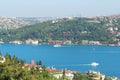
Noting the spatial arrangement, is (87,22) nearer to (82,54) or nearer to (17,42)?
(17,42)

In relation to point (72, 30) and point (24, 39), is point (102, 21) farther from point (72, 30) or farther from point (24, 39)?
point (24, 39)

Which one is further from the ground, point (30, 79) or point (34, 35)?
point (30, 79)

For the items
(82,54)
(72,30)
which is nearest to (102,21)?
(72,30)

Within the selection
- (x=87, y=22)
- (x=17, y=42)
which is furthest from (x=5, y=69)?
(x=87, y=22)

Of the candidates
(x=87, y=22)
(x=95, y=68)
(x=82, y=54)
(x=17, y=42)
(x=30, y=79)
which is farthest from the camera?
(x=87, y=22)

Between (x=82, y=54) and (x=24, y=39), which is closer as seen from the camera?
(x=82, y=54)

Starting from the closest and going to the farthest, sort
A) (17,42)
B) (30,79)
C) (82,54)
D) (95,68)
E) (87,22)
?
1. (30,79)
2. (95,68)
3. (82,54)
4. (17,42)
5. (87,22)
